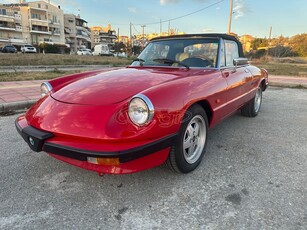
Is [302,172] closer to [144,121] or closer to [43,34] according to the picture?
[144,121]

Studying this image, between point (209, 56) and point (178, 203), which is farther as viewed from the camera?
point (209, 56)

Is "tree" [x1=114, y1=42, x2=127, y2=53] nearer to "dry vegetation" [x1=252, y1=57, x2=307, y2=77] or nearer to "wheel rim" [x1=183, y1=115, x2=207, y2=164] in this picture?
"dry vegetation" [x1=252, y1=57, x2=307, y2=77]

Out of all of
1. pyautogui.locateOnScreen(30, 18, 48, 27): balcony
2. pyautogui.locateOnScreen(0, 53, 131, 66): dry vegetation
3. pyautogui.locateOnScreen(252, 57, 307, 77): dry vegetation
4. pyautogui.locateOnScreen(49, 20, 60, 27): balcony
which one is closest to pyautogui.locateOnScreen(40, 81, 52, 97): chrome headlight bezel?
pyautogui.locateOnScreen(0, 53, 131, 66): dry vegetation

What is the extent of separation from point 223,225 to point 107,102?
1319mm

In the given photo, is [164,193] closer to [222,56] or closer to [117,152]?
[117,152]

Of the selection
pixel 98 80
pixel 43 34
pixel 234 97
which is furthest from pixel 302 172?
pixel 43 34

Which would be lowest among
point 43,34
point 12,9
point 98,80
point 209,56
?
point 98,80

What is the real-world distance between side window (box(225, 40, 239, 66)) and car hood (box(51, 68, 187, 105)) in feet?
3.70

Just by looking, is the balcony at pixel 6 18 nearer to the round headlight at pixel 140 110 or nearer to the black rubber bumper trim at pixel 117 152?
the black rubber bumper trim at pixel 117 152

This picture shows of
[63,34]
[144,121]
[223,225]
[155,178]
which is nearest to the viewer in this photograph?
[223,225]

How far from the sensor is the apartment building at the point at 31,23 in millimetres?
54344

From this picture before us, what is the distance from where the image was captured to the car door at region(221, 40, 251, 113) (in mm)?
3131

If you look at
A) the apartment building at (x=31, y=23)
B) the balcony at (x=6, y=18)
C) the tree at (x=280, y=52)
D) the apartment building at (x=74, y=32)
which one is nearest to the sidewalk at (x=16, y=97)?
the tree at (x=280, y=52)

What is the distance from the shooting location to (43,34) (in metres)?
59.2
